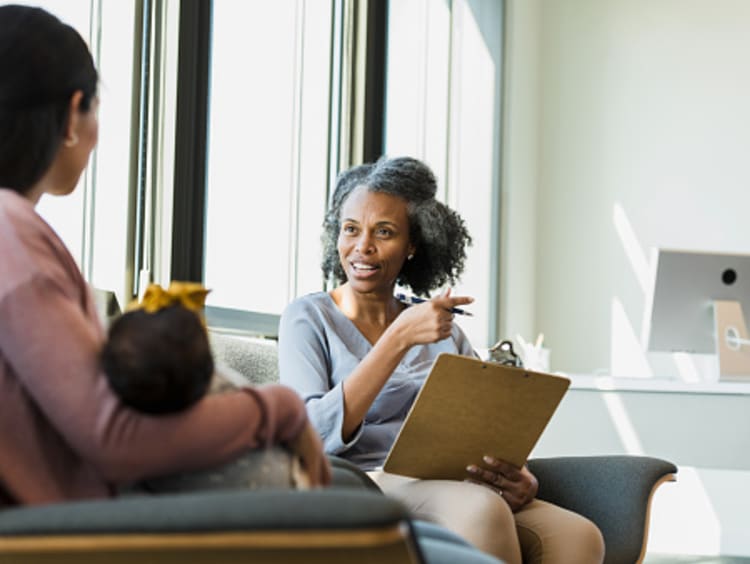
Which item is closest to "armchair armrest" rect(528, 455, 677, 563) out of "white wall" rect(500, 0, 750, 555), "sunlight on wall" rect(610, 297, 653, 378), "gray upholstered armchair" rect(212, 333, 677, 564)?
"gray upholstered armchair" rect(212, 333, 677, 564)

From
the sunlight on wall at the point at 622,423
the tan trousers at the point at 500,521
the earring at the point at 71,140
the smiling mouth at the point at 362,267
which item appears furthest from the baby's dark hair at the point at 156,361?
the sunlight on wall at the point at 622,423

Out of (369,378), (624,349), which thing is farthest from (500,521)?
(624,349)

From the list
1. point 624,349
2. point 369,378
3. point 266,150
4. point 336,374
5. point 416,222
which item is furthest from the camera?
point 624,349

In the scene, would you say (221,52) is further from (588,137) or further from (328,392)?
(588,137)

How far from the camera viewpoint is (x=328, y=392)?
7.54 ft

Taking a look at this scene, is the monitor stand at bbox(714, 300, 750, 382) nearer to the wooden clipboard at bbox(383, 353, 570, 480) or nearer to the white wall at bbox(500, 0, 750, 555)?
the white wall at bbox(500, 0, 750, 555)

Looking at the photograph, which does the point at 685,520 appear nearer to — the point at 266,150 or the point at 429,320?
the point at 266,150

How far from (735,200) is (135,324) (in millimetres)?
5583

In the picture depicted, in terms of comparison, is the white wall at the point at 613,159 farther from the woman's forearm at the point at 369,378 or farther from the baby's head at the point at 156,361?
the baby's head at the point at 156,361

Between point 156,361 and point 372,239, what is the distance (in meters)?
1.51

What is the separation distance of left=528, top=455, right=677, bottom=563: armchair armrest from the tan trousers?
12 cm

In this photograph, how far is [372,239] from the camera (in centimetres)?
259

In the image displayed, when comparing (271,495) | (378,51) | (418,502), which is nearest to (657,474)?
(418,502)

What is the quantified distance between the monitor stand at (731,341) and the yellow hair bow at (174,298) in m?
3.19
